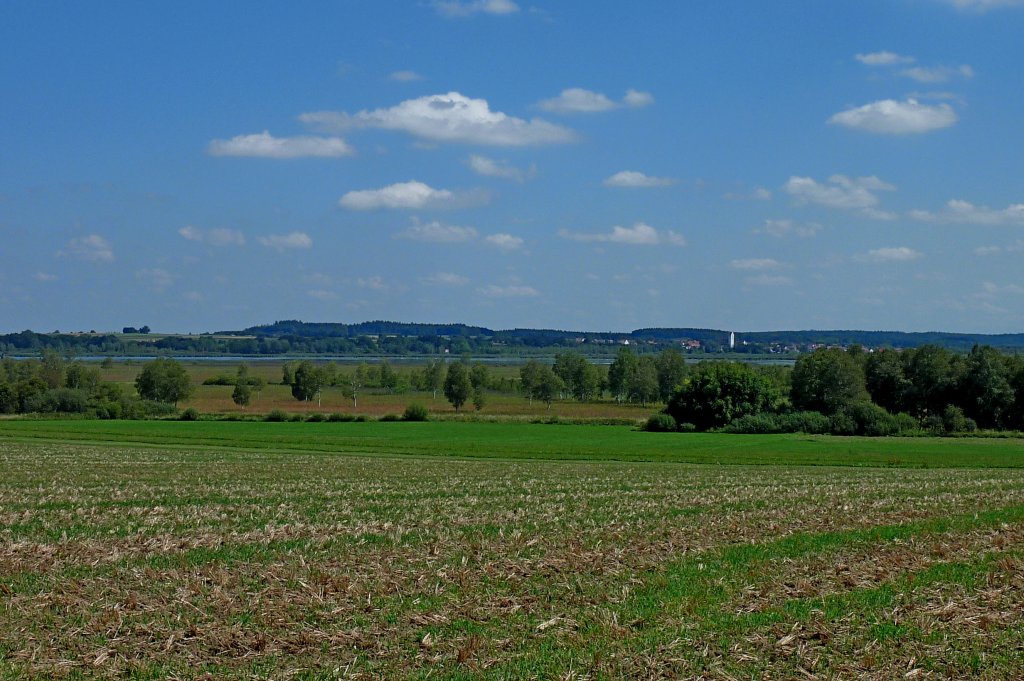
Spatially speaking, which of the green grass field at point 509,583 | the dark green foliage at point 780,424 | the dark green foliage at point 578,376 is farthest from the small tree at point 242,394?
the green grass field at point 509,583

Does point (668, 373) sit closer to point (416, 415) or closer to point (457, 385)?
point (457, 385)

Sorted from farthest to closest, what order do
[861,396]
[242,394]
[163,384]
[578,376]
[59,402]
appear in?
[578,376], [242,394], [163,384], [59,402], [861,396]

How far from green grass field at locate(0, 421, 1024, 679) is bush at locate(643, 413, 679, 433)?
7184cm

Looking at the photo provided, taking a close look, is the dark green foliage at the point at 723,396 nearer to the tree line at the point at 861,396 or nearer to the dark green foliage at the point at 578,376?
the tree line at the point at 861,396

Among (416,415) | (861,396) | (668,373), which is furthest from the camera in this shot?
(668,373)

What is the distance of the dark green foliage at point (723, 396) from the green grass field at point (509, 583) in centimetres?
7379

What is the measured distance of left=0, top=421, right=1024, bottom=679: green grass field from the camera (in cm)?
1067

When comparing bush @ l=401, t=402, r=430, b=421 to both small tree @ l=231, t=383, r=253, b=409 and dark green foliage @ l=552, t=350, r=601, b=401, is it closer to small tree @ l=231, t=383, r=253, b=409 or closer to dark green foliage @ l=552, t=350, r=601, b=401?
small tree @ l=231, t=383, r=253, b=409

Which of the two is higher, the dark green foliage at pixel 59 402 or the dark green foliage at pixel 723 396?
the dark green foliage at pixel 723 396

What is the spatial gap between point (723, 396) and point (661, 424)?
725 cm

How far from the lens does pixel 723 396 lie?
100m

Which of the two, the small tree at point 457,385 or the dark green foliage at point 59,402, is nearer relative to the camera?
the dark green foliage at point 59,402

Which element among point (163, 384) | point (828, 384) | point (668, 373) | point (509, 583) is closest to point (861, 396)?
point (828, 384)

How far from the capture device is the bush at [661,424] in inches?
3893
